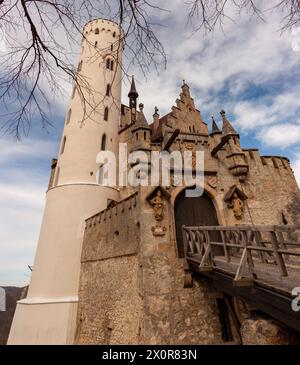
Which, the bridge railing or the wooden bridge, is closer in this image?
the wooden bridge

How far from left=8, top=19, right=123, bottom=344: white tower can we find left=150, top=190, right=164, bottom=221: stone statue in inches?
158

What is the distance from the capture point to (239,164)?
992 centimetres

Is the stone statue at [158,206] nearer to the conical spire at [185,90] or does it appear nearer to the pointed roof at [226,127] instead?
the pointed roof at [226,127]

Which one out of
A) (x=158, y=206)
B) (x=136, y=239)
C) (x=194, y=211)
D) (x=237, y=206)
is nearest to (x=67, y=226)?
(x=136, y=239)

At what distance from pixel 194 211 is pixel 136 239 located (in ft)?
9.11

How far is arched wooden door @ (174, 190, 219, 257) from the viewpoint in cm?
877

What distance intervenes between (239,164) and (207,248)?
538 cm

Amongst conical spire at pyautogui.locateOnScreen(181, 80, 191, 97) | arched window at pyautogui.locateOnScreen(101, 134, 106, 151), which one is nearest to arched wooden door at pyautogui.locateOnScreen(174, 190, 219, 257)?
arched window at pyautogui.locateOnScreen(101, 134, 106, 151)

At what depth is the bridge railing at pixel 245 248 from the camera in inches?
135

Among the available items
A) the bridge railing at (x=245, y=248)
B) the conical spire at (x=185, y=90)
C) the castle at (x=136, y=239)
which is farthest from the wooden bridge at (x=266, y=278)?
the conical spire at (x=185, y=90)

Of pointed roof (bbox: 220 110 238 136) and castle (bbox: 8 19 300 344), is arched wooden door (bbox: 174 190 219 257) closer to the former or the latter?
castle (bbox: 8 19 300 344)

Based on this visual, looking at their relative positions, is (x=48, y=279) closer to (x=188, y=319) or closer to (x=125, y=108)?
(x=188, y=319)

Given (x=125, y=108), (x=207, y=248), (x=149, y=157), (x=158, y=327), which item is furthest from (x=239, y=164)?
(x=125, y=108)

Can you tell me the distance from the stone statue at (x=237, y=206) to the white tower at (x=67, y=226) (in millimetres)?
6522
